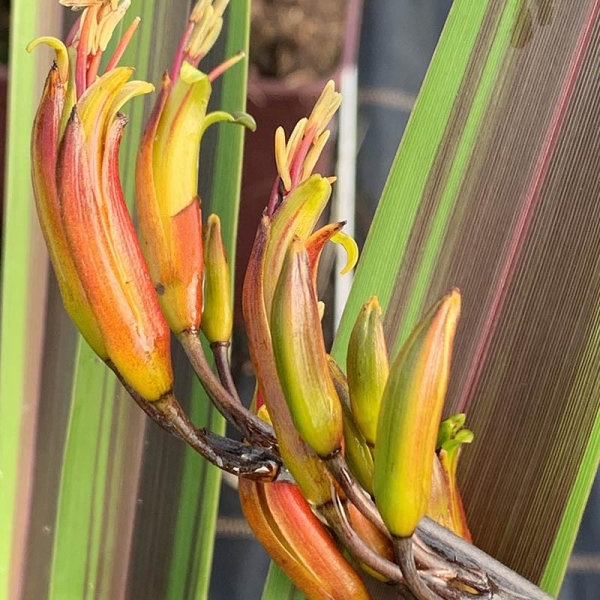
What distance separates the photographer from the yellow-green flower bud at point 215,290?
0.27 metres

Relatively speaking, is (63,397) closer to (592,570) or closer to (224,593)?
(224,593)

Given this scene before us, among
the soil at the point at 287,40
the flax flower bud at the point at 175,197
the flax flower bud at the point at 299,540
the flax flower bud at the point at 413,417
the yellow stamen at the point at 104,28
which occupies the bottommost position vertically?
the flax flower bud at the point at 299,540

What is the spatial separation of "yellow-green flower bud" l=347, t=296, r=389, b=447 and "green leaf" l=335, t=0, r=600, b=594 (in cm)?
15

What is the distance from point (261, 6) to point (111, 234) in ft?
0.90

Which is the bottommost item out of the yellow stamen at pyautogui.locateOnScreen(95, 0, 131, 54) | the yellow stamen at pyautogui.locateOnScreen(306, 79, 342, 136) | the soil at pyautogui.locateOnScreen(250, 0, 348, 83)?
the yellow stamen at pyautogui.locateOnScreen(306, 79, 342, 136)

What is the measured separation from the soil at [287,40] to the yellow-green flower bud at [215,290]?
8.5 inches

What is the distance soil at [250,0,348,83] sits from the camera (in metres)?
0.43

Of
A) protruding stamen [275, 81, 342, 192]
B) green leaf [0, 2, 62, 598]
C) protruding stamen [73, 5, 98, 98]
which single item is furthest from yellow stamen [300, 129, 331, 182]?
green leaf [0, 2, 62, 598]

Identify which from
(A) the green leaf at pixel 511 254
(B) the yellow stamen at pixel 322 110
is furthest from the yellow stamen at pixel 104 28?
(A) the green leaf at pixel 511 254

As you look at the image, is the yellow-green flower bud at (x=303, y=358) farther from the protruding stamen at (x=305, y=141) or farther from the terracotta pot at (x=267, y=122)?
the terracotta pot at (x=267, y=122)

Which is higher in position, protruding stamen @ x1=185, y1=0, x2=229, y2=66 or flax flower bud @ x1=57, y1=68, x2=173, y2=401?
protruding stamen @ x1=185, y1=0, x2=229, y2=66

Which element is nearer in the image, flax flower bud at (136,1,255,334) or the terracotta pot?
flax flower bud at (136,1,255,334)

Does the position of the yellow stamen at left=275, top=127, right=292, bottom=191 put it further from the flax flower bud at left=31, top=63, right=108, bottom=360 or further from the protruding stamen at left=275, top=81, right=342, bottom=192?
the flax flower bud at left=31, top=63, right=108, bottom=360

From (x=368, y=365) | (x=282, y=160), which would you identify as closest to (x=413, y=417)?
(x=368, y=365)
